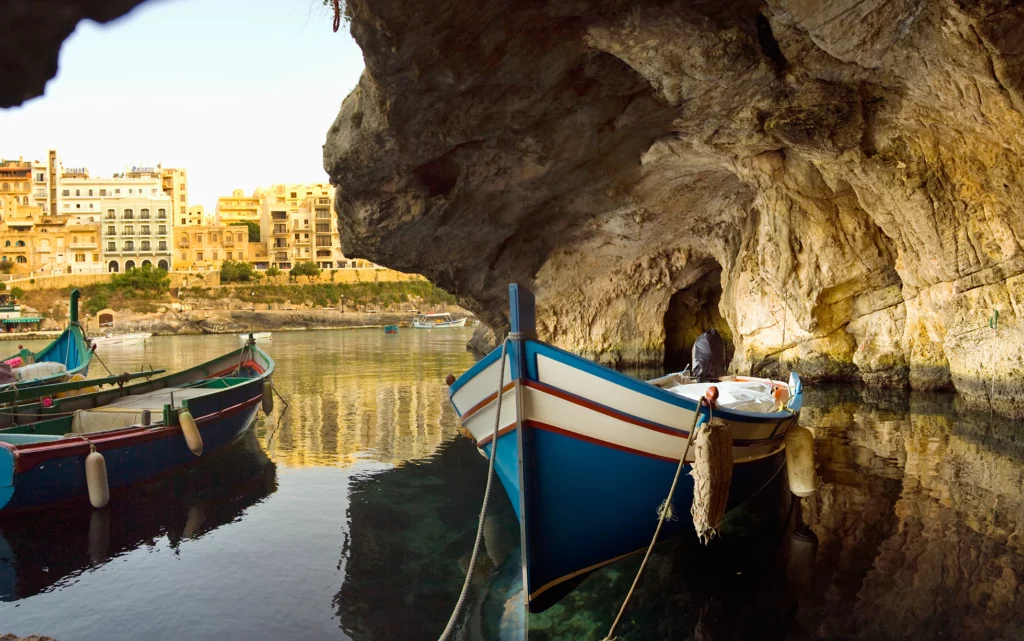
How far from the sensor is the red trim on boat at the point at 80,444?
7.87 metres

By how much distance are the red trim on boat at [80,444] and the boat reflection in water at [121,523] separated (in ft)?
2.17

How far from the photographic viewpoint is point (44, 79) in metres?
1.69

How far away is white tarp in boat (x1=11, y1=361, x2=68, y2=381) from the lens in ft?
45.2

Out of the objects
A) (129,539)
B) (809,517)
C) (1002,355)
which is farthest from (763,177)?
(129,539)

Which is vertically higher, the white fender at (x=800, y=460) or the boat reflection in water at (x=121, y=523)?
the white fender at (x=800, y=460)

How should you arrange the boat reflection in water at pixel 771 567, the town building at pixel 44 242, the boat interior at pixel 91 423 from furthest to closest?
the town building at pixel 44 242 → the boat interior at pixel 91 423 → the boat reflection in water at pixel 771 567

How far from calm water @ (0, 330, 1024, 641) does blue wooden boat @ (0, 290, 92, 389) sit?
17.9ft

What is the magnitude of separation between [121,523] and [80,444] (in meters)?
1.09

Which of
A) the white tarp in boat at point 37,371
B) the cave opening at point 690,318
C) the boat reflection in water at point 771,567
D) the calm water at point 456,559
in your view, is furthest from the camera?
the cave opening at point 690,318

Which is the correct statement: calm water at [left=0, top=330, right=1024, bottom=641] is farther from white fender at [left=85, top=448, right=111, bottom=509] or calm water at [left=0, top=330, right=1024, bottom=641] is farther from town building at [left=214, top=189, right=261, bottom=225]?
town building at [left=214, top=189, right=261, bottom=225]

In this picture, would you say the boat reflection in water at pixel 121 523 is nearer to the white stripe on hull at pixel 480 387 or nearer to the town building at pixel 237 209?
the white stripe on hull at pixel 480 387

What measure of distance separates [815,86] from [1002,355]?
5.70 meters

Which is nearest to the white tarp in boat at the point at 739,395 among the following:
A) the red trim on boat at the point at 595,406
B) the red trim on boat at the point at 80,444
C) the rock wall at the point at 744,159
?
the red trim on boat at the point at 595,406

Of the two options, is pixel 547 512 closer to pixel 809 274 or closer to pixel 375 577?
pixel 375 577
